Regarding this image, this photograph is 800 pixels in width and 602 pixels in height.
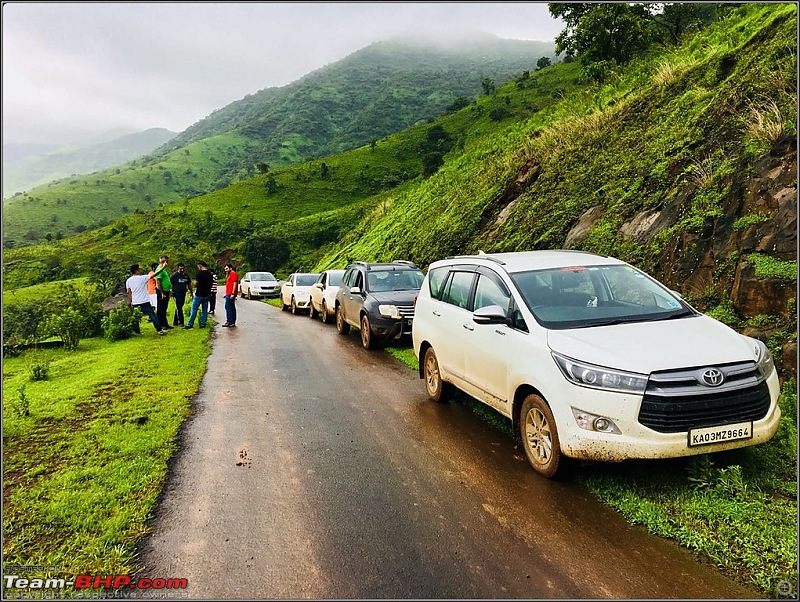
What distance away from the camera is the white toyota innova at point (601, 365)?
3.97 metres

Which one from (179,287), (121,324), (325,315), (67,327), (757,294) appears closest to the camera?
(757,294)

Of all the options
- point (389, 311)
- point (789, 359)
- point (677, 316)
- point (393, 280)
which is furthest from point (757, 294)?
point (393, 280)

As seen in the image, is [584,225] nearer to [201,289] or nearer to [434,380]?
[434,380]

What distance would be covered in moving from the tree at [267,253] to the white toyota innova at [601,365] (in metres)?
54.8

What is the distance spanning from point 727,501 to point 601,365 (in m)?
1.36

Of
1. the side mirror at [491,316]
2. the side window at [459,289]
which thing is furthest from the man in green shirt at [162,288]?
the side mirror at [491,316]

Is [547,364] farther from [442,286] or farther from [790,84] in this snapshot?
[790,84]

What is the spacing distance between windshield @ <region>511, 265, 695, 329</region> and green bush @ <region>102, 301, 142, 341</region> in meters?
11.8

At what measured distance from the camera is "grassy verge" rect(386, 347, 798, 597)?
3350 mm

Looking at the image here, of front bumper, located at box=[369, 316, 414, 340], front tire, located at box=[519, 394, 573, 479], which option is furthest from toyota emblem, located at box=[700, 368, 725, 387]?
front bumper, located at box=[369, 316, 414, 340]

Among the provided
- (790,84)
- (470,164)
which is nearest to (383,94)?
(470,164)

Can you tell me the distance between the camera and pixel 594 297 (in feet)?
18.1

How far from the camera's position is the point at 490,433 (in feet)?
19.2

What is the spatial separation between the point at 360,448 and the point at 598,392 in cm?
260
